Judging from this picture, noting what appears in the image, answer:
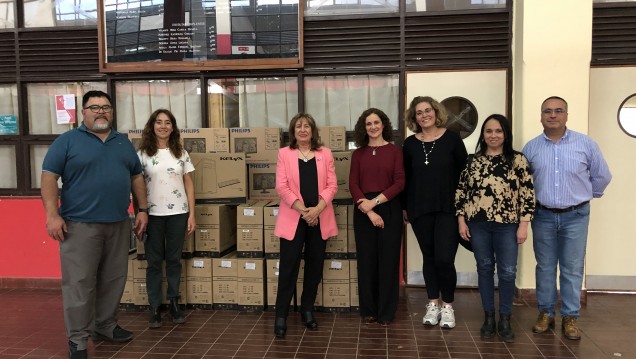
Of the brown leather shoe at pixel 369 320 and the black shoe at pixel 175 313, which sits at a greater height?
the black shoe at pixel 175 313

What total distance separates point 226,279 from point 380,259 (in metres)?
1.41

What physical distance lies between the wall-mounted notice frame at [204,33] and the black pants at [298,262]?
1.94 meters

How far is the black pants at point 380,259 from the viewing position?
12.1 feet

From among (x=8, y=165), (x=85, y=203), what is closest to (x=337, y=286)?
(x=85, y=203)

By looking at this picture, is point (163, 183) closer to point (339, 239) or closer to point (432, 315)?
point (339, 239)

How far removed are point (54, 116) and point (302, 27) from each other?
2842 millimetres

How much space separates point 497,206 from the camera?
3.31m

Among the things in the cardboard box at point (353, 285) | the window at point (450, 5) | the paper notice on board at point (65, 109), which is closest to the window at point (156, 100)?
the paper notice on board at point (65, 109)

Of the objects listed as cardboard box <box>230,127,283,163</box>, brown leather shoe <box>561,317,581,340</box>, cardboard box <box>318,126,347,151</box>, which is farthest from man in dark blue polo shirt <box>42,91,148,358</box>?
brown leather shoe <box>561,317,581,340</box>

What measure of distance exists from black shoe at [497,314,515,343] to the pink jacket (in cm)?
139

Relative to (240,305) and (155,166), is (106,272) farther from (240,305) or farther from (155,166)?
(240,305)

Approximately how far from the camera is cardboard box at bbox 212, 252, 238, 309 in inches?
168

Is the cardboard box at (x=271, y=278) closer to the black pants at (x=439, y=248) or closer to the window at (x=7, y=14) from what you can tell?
the black pants at (x=439, y=248)

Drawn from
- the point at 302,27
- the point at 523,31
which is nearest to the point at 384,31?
the point at 302,27
